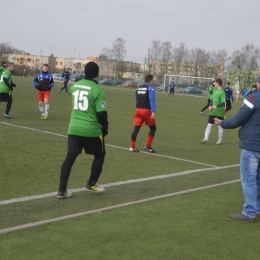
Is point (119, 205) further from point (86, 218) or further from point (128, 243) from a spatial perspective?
point (128, 243)

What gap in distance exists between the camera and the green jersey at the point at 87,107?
6.45m

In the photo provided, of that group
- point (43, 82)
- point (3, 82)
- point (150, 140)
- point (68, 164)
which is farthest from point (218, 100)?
point (68, 164)

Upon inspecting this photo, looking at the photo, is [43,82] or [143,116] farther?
[43,82]

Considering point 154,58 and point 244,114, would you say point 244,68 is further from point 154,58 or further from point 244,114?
point 244,114

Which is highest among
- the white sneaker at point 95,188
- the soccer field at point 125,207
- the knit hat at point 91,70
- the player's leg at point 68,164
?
the knit hat at point 91,70

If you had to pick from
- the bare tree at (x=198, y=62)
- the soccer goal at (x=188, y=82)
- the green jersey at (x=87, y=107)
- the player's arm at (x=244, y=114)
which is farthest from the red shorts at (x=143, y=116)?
the bare tree at (x=198, y=62)

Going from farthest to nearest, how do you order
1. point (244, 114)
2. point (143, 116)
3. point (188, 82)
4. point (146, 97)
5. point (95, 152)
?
1. point (188, 82)
2. point (143, 116)
3. point (146, 97)
4. point (95, 152)
5. point (244, 114)

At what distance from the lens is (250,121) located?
5945 mm

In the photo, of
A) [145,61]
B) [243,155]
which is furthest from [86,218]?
[145,61]

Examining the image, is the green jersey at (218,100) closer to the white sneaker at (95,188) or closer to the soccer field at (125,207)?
the soccer field at (125,207)

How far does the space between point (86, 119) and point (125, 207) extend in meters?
1.36

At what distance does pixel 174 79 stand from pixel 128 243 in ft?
183

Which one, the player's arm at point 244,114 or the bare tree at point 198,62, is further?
the bare tree at point 198,62

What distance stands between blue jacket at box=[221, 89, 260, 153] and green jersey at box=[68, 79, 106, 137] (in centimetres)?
186
